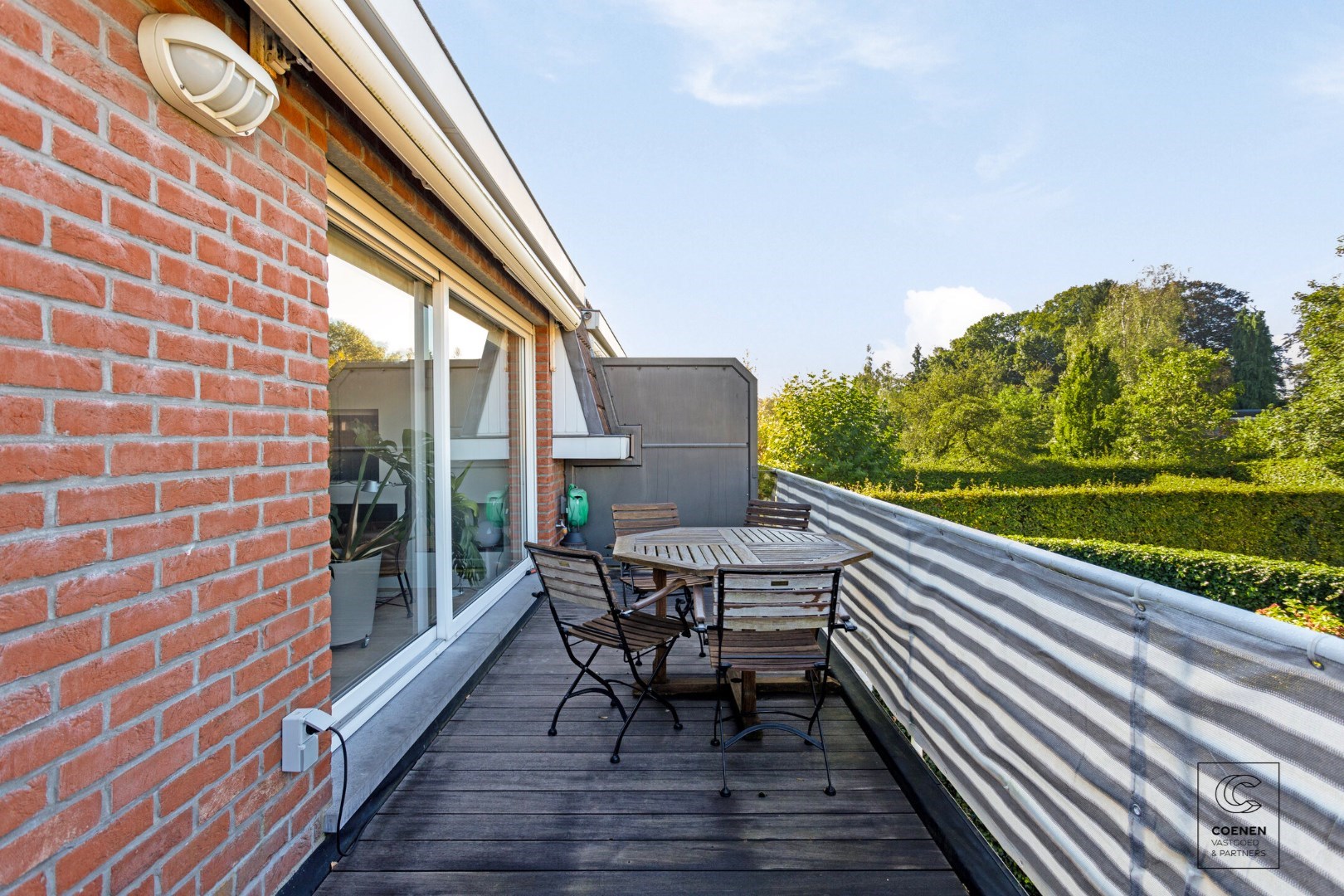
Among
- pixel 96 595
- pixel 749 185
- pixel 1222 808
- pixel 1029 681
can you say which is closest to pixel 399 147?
pixel 96 595

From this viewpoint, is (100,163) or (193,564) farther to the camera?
(193,564)

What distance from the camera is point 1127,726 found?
4.57ft

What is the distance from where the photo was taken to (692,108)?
12.2 metres

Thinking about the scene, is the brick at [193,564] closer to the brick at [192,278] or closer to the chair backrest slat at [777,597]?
the brick at [192,278]

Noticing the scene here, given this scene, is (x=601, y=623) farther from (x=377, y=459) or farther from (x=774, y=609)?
(x=377, y=459)

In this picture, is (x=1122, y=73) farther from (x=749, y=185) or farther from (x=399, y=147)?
(x=399, y=147)

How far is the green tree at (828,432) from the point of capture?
33.8ft

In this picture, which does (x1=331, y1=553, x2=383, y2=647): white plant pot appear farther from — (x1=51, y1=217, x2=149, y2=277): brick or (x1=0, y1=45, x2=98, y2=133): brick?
(x1=0, y1=45, x2=98, y2=133): brick

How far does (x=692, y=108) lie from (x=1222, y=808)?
13.2m

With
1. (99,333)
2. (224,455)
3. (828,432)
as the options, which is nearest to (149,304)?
(99,333)

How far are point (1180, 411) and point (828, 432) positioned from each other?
15.2 m

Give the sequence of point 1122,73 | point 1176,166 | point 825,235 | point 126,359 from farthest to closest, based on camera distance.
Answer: point 1176,166, point 825,235, point 1122,73, point 126,359

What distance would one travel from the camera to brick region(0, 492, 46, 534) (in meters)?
1.05

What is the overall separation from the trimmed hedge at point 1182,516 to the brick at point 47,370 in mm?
10194
